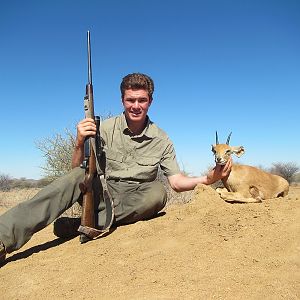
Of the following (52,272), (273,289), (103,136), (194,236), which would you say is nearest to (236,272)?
(273,289)

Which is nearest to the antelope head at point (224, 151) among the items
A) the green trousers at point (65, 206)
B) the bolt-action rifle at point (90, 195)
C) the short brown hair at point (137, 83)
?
the green trousers at point (65, 206)

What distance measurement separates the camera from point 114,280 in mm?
2803

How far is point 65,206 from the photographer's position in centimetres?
386

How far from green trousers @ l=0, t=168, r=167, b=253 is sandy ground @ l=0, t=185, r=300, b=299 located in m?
0.20

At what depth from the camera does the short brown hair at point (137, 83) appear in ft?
14.6

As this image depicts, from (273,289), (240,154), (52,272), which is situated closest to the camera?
(273,289)

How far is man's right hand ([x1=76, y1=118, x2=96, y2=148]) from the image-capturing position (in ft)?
12.8

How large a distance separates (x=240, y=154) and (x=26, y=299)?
11.9 feet

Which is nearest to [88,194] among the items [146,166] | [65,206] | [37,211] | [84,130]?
[65,206]

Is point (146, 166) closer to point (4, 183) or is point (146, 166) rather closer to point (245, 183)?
point (245, 183)

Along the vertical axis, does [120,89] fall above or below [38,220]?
above

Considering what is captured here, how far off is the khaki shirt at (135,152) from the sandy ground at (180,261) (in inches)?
25.9

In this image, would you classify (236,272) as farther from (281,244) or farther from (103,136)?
(103,136)

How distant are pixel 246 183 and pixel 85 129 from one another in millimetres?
2839
